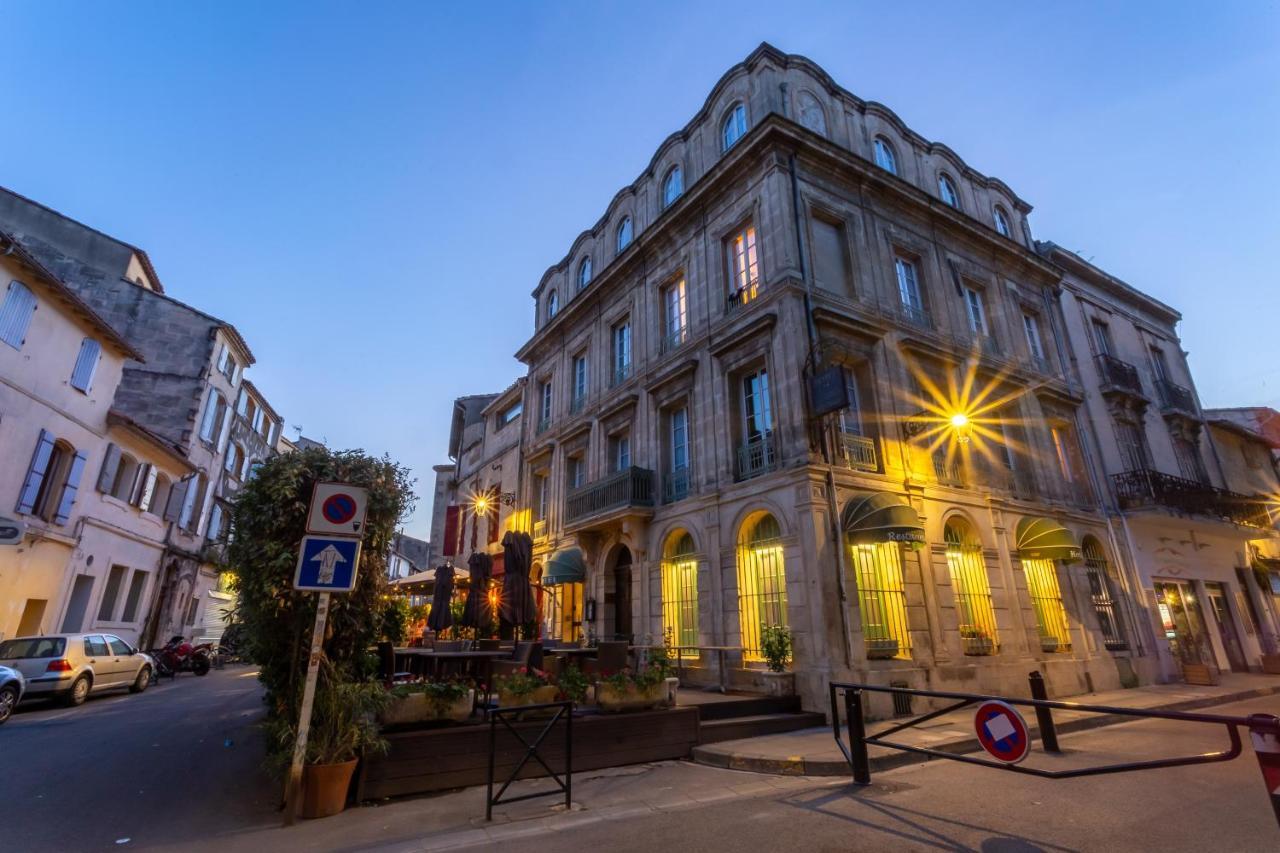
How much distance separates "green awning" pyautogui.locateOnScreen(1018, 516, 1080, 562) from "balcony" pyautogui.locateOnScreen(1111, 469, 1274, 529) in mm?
4657

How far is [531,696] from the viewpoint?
6980mm

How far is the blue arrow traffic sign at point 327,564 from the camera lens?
5340 millimetres

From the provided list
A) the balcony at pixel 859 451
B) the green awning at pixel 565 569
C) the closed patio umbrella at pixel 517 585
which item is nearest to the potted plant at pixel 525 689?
the closed patio umbrella at pixel 517 585

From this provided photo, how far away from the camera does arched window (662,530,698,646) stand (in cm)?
1298

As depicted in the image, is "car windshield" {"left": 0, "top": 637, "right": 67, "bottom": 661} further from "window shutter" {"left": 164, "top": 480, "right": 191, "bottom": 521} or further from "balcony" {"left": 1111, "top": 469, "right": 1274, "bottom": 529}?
"balcony" {"left": 1111, "top": 469, "right": 1274, "bottom": 529}

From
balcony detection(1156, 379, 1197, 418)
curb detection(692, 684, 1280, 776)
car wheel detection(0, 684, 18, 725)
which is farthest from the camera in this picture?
balcony detection(1156, 379, 1197, 418)

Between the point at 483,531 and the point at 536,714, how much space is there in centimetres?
1775

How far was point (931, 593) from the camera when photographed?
1158 centimetres

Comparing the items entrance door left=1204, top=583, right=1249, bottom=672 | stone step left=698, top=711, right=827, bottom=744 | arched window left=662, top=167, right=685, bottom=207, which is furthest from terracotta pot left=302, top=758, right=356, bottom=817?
entrance door left=1204, top=583, right=1249, bottom=672

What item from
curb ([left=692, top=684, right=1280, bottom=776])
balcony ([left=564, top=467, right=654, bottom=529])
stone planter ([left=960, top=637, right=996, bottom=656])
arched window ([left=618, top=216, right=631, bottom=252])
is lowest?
curb ([left=692, top=684, right=1280, bottom=776])

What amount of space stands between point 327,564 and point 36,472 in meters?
15.6

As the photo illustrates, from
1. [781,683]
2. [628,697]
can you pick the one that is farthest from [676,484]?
[628,697]

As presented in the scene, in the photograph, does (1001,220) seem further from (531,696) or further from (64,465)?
(64,465)

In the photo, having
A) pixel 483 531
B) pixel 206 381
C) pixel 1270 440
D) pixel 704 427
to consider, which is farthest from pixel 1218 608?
pixel 206 381
